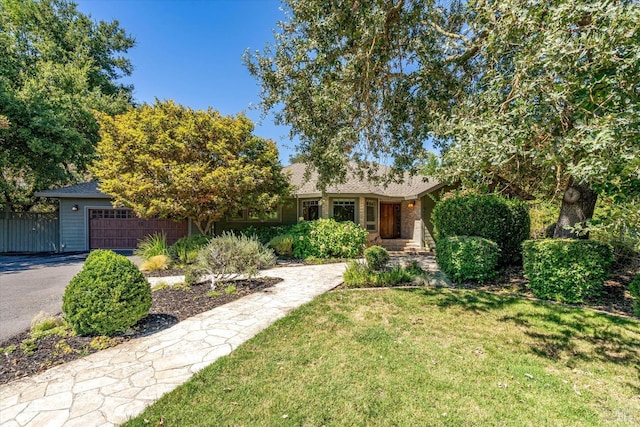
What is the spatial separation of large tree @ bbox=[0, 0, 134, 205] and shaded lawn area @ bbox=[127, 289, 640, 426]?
14449mm

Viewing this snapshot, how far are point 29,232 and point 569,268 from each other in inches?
801

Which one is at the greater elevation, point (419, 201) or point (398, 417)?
point (419, 201)

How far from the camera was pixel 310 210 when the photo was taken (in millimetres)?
14469

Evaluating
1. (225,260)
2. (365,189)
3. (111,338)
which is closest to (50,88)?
(225,260)

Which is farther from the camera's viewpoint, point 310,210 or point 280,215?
point 280,215

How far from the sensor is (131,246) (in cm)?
1437

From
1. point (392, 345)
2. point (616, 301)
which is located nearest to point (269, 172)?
point (392, 345)

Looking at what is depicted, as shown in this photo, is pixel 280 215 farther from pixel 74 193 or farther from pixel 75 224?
pixel 75 224

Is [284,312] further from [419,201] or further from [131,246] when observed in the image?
[131,246]

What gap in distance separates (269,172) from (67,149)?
10020 mm

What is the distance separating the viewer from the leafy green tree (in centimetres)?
954

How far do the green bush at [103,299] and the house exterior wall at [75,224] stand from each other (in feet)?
39.1

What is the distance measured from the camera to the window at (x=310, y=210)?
14203mm

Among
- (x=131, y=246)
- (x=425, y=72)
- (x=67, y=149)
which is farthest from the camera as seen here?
(x=131, y=246)
